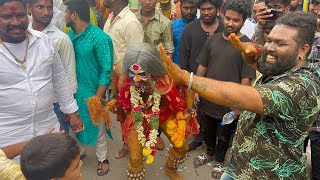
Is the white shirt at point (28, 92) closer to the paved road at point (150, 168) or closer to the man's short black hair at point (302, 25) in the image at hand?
the paved road at point (150, 168)

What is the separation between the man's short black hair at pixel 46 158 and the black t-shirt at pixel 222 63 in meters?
2.51

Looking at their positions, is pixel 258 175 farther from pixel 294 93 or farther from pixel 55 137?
pixel 55 137

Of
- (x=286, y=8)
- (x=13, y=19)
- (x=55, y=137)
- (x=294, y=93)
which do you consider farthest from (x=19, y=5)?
(x=286, y=8)

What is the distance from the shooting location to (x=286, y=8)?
4266 millimetres

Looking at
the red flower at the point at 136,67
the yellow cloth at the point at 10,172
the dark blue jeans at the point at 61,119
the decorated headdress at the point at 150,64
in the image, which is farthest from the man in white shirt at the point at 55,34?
the yellow cloth at the point at 10,172

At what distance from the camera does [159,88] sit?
10.7 ft

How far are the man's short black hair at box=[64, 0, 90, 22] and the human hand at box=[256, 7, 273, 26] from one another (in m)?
2.07

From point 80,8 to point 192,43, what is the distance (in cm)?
160

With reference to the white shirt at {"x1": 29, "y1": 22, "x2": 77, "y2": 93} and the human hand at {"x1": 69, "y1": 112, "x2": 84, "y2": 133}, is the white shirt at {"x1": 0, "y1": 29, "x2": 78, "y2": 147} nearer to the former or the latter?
the human hand at {"x1": 69, "y1": 112, "x2": 84, "y2": 133}

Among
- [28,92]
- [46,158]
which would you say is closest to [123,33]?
[28,92]

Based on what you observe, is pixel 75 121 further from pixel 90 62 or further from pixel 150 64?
pixel 150 64

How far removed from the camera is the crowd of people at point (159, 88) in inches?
74.3

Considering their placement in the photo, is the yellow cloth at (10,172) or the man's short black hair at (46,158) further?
the yellow cloth at (10,172)

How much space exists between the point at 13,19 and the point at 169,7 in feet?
13.0
